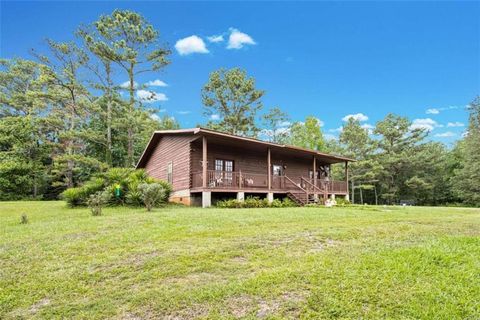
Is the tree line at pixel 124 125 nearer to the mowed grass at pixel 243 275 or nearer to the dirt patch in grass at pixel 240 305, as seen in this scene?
the mowed grass at pixel 243 275

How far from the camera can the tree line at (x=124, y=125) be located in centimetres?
2527

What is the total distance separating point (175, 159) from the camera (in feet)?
59.9

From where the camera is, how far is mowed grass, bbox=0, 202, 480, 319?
3.33 metres

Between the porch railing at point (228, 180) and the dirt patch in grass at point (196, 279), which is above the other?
the porch railing at point (228, 180)

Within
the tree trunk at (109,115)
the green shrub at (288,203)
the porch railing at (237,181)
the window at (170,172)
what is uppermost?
the tree trunk at (109,115)

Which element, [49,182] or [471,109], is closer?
[49,182]

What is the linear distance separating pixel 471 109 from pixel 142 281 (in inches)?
1562

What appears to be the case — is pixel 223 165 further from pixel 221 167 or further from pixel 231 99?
pixel 231 99

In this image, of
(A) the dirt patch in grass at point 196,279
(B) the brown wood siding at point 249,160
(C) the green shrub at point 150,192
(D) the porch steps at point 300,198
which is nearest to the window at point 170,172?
(B) the brown wood siding at point 249,160

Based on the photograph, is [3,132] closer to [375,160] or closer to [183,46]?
[183,46]

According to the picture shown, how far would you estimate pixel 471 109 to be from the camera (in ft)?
107

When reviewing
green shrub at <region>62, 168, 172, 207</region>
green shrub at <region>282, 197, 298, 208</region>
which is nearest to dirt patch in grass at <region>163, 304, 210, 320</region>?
green shrub at <region>62, 168, 172, 207</region>

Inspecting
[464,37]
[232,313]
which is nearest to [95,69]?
[232,313]

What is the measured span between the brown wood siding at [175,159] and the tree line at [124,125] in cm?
587
